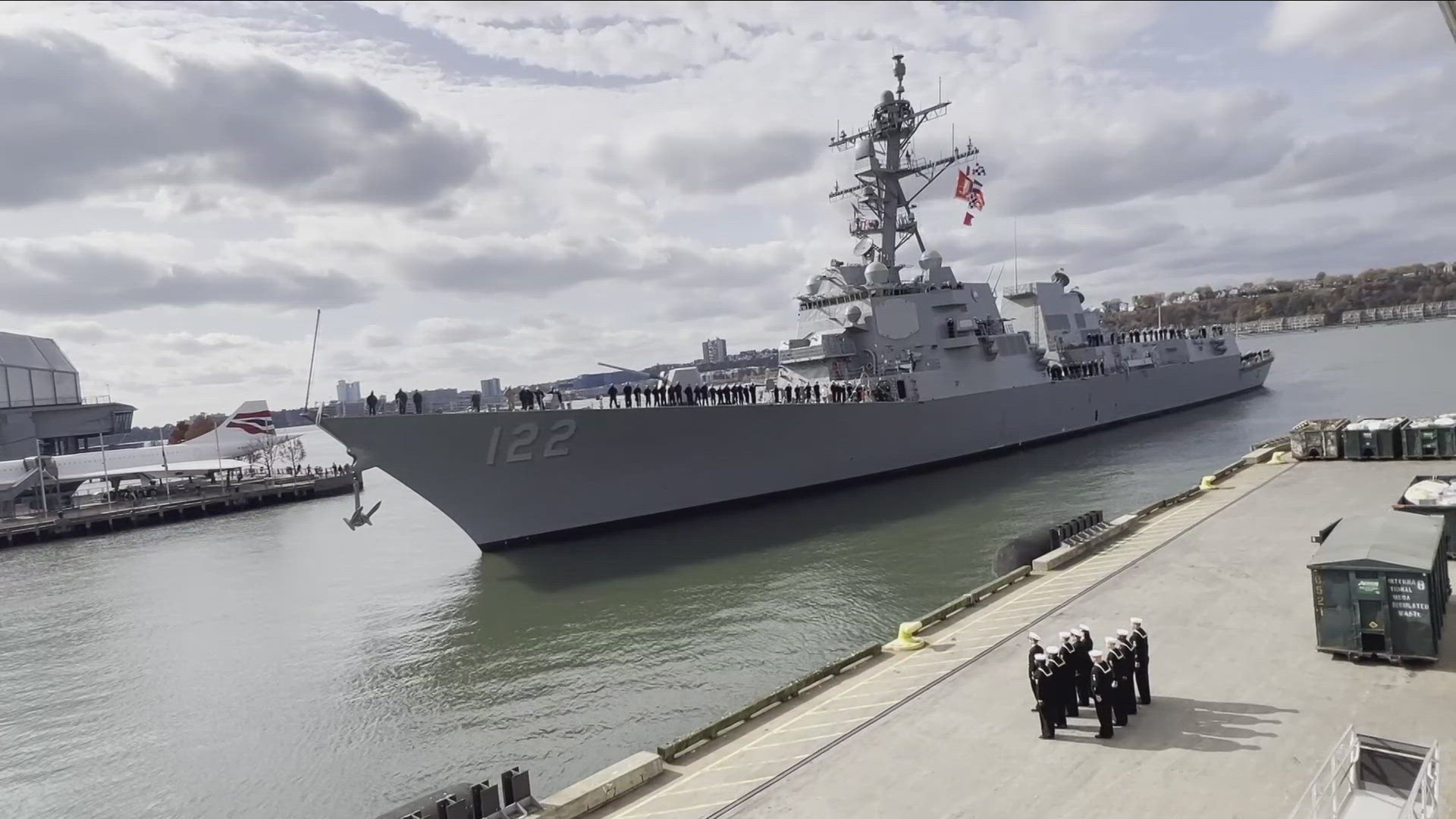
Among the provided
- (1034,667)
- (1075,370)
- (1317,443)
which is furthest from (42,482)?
(1317,443)

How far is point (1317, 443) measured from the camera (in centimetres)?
1811

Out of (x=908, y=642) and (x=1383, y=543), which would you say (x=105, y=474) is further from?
(x=1383, y=543)

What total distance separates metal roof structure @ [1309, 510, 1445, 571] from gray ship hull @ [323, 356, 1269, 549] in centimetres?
1256

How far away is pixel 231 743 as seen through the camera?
995 centimetres

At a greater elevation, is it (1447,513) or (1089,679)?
(1447,513)

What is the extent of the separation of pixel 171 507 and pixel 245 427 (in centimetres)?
2021

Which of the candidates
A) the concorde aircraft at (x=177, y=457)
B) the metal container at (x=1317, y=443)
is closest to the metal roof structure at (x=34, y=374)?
the concorde aircraft at (x=177, y=457)

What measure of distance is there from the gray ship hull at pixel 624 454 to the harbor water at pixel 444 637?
2.30 ft

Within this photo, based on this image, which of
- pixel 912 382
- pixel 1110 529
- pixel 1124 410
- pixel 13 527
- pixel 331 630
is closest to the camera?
pixel 1110 529

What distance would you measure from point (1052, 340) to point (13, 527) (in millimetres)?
42502

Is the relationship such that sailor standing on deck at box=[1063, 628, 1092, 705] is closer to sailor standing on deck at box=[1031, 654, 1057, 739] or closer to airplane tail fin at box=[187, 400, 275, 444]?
sailor standing on deck at box=[1031, 654, 1057, 739]

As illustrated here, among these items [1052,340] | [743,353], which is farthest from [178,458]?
[1052,340]

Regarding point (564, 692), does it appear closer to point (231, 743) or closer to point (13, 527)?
point (231, 743)

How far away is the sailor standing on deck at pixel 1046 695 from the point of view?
5.90m
